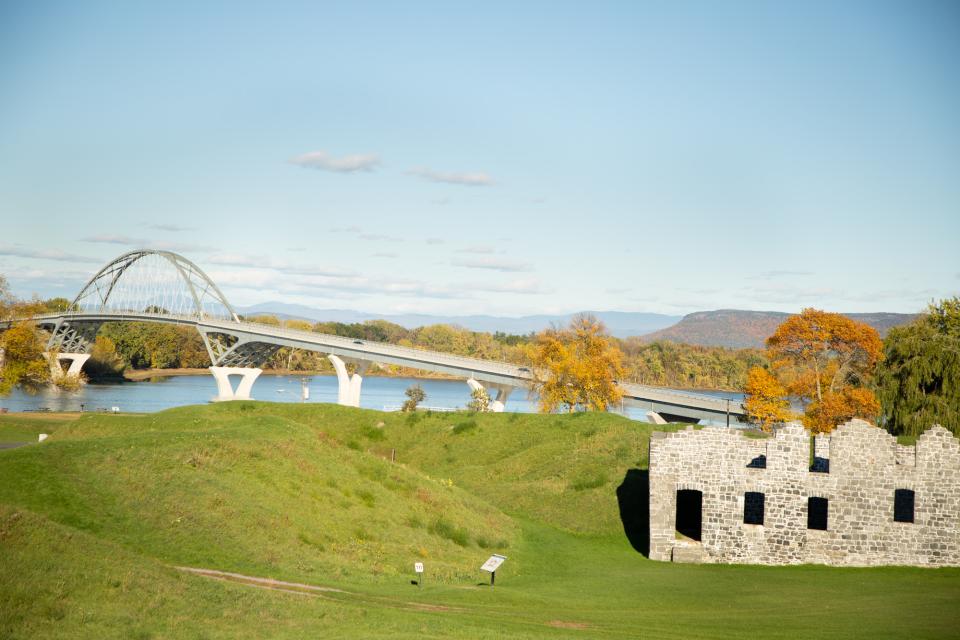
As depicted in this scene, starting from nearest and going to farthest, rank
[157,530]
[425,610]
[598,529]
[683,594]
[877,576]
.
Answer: [425,610]
[157,530]
[683,594]
[877,576]
[598,529]

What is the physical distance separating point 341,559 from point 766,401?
4296 centimetres

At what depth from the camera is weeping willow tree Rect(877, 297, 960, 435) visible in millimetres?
49438

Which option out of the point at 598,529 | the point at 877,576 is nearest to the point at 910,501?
the point at 877,576

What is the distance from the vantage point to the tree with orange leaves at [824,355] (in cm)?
5662

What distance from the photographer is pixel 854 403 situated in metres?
53.2

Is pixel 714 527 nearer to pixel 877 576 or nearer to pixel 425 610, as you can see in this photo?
pixel 877 576

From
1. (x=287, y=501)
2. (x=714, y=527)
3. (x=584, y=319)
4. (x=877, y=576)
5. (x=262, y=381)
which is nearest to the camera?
(x=287, y=501)

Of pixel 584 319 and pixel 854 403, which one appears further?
pixel 584 319

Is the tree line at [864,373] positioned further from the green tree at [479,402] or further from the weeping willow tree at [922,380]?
the green tree at [479,402]

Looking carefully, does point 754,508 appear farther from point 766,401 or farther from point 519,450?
point 766,401

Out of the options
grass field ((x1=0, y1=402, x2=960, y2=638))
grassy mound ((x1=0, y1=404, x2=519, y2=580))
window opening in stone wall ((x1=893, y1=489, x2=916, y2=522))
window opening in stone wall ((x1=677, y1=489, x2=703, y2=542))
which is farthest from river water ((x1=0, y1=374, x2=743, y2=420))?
window opening in stone wall ((x1=893, y1=489, x2=916, y2=522))

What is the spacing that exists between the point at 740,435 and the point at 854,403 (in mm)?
23613

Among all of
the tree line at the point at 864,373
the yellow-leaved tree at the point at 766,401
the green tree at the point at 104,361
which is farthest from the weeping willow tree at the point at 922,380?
the green tree at the point at 104,361

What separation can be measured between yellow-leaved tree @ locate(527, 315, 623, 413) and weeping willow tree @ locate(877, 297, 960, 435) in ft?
69.2
